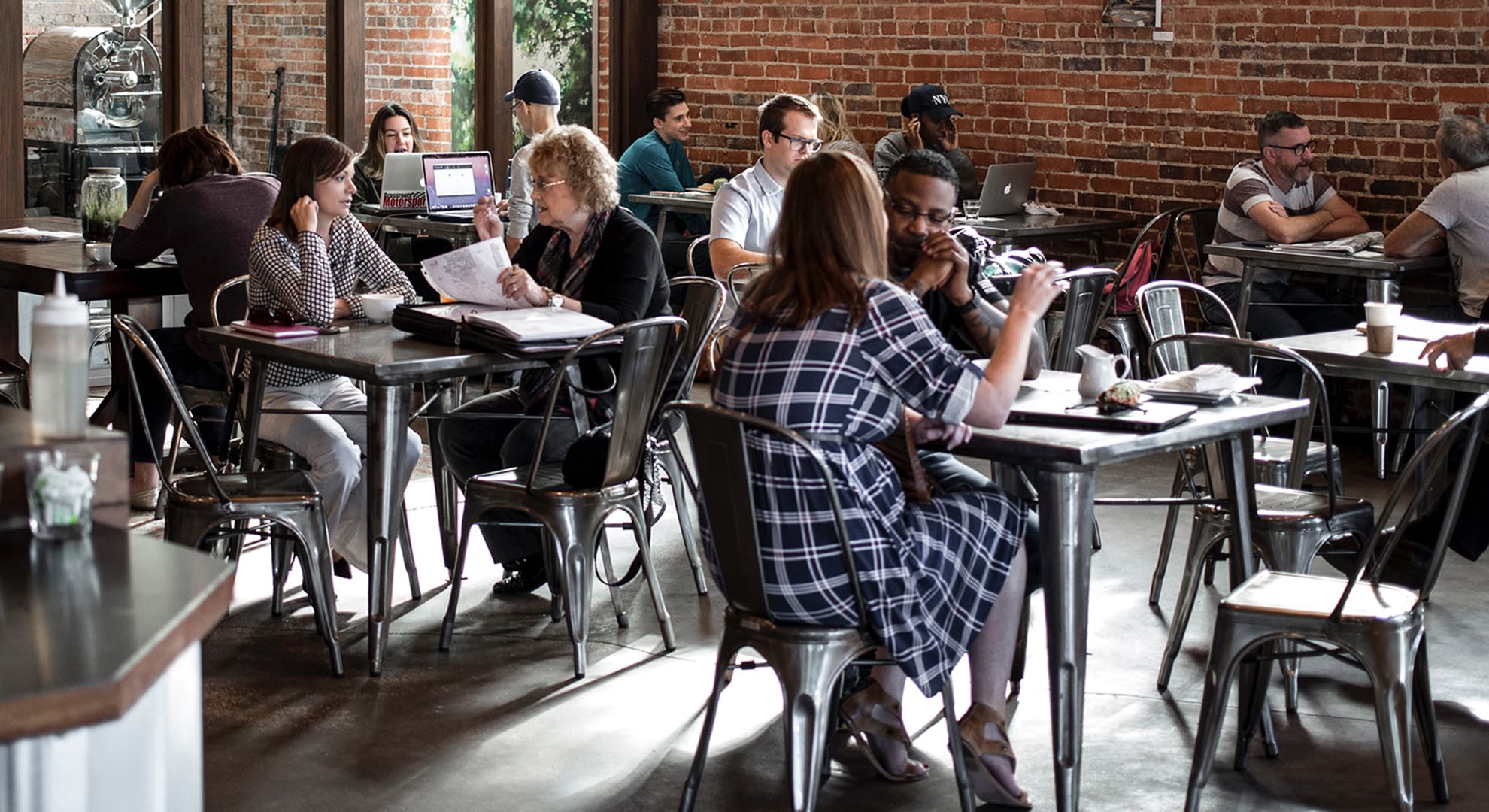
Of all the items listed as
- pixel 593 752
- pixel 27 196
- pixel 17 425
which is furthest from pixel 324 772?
pixel 27 196

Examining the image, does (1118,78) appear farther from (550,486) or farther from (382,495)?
(382,495)

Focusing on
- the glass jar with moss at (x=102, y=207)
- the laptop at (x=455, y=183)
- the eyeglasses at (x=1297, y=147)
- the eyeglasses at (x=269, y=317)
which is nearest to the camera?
the eyeglasses at (x=269, y=317)

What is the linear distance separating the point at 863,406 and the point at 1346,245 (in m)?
4.09

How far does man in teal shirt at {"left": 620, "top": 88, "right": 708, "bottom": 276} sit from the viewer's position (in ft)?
26.5

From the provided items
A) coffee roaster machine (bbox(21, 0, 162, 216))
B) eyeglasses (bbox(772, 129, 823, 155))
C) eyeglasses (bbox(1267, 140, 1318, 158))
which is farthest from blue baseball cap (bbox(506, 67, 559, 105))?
eyeglasses (bbox(1267, 140, 1318, 158))

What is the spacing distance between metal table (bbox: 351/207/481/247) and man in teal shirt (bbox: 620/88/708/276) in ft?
3.40

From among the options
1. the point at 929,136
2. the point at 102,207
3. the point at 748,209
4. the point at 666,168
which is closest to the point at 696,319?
the point at 748,209

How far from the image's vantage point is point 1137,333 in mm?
7516

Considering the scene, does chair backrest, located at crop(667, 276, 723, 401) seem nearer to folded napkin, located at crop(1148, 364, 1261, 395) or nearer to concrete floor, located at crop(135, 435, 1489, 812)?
concrete floor, located at crop(135, 435, 1489, 812)

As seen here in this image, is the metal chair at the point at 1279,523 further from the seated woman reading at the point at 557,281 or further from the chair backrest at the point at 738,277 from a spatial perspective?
the chair backrest at the point at 738,277

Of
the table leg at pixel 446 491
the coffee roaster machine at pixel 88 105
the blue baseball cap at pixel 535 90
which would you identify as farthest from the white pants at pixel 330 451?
the coffee roaster machine at pixel 88 105

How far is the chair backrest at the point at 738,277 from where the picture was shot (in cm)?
511

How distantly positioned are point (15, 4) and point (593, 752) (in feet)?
16.1

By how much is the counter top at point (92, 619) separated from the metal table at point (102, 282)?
302cm
